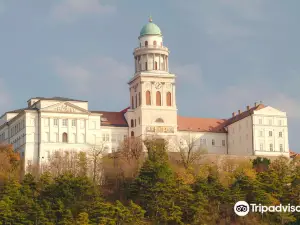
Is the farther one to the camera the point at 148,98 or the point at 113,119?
the point at 113,119

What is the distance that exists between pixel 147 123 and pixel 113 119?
4.75 metres

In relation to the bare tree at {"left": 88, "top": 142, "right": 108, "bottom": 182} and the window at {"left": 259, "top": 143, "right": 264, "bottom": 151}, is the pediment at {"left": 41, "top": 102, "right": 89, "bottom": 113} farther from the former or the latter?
the window at {"left": 259, "top": 143, "right": 264, "bottom": 151}

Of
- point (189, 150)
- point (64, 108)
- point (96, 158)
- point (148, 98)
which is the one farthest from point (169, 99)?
point (96, 158)

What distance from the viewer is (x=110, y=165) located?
98875 mm

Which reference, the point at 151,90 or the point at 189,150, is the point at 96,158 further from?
the point at 151,90

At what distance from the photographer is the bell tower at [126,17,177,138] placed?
114500 mm

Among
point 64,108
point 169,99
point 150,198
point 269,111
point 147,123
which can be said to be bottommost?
point 150,198

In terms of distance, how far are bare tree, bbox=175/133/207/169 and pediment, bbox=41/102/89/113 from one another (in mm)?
12021

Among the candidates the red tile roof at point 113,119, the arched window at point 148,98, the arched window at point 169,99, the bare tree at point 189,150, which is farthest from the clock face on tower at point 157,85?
the bare tree at point 189,150

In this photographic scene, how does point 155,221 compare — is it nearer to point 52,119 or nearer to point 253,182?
point 253,182

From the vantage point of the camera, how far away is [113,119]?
4587 inches

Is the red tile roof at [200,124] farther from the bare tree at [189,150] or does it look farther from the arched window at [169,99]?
the arched window at [169,99]

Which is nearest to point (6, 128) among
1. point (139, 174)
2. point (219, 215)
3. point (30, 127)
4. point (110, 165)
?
point (30, 127)

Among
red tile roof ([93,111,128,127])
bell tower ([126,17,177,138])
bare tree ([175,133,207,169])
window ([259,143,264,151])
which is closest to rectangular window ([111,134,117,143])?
red tile roof ([93,111,128,127])
